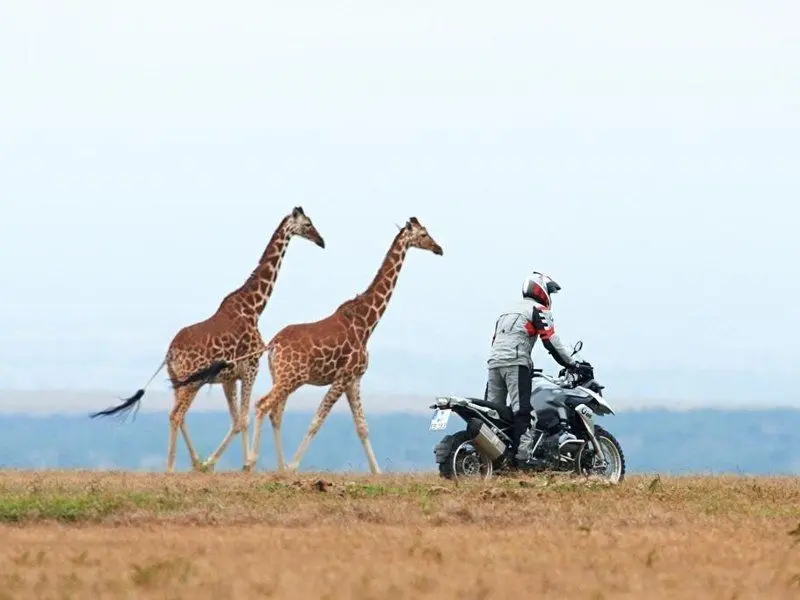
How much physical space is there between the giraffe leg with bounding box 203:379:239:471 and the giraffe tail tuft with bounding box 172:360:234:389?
353 millimetres

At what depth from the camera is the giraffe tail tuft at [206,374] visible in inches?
838

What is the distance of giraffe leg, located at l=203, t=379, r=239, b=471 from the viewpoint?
2089 cm

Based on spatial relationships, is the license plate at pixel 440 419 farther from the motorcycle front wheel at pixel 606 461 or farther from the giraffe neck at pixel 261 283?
the giraffe neck at pixel 261 283

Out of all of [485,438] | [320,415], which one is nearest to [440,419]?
[485,438]

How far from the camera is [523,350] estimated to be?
18.2 metres

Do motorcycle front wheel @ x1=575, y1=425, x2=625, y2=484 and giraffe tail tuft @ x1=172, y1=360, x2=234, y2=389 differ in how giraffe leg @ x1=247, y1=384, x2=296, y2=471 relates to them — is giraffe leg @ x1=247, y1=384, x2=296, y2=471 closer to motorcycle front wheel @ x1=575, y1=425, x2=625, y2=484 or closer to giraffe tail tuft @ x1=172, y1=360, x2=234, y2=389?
giraffe tail tuft @ x1=172, y1=360, x2=234, y2=389

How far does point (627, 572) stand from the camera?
34.4 feet

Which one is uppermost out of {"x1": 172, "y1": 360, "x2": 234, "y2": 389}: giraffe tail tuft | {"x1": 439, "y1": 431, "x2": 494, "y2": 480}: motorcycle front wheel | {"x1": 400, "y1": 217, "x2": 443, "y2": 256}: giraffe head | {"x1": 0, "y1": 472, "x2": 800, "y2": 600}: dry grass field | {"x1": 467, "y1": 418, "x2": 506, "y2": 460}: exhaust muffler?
{"x1": 400, "y1": 217, "x2": 443, "y2": 256}: giraffe head

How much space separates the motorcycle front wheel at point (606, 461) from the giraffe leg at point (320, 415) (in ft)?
13.2

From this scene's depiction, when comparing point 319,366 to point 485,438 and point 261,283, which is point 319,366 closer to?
point 261,283

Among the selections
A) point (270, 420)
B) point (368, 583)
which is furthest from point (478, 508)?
point (270, 420)

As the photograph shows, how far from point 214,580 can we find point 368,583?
0.94 meters

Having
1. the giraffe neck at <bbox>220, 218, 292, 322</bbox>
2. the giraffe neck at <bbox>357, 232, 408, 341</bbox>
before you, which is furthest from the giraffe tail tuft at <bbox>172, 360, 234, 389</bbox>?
the giraffe neck at <bbox>357, 232, 408, 341</bbox>

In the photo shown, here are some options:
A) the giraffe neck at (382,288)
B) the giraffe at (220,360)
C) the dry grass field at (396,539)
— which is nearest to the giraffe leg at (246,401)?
the giraffe at (220,360)
